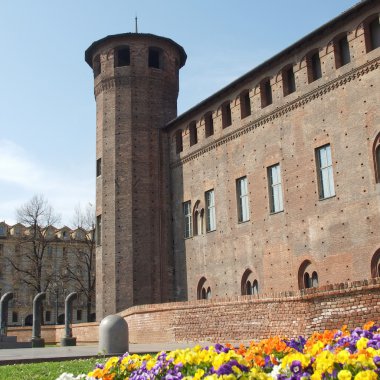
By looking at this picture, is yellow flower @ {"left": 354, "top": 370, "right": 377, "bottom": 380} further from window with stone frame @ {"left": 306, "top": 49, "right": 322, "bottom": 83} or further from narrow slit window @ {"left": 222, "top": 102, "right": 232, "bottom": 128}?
narrow slit window @ {"left": 222, "top": 102, "right": 232, "bottom": 128}

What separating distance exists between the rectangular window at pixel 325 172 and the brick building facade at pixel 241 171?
36 mm

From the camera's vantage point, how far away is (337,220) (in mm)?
17219

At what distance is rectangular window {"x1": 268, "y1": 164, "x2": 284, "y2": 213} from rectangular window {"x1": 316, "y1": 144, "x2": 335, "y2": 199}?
186 centimetres

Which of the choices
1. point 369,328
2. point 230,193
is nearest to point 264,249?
point 230,193

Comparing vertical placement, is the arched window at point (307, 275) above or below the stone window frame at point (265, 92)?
below

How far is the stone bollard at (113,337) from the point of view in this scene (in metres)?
11.8

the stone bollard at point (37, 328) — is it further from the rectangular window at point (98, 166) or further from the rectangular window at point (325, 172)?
the rectangular window at point (325, 172)

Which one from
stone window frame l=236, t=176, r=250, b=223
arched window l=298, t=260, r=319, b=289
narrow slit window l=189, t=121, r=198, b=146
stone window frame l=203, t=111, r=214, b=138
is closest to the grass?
arched window l=298, t=260, r=319, b=289

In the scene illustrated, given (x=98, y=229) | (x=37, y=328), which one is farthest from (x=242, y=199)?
(x=37, y=328)

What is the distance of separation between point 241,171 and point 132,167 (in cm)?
555

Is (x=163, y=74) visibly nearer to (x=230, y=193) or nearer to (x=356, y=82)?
(x=230, y=193)

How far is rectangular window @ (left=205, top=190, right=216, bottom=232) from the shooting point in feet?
75.4

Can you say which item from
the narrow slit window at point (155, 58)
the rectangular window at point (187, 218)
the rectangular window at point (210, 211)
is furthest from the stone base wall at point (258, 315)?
the narrow slit window at point (155, 58)

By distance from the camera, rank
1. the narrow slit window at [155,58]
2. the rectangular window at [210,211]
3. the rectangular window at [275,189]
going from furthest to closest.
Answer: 1. the narrow slit window at [155,58]
2. the rectangular window at [210,211]
3. the rectangular window at [275,189]
